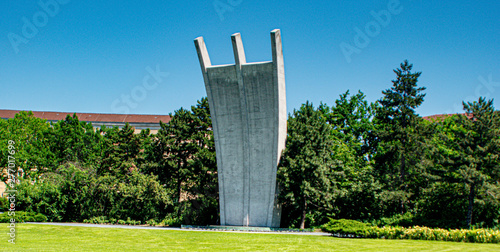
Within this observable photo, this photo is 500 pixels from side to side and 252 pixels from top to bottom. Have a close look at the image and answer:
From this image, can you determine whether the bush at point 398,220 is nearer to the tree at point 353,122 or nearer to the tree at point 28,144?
the tree at point 353,122

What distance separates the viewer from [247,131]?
24.4 meters

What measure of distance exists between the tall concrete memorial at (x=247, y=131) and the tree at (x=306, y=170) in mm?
755

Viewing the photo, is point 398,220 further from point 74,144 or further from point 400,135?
point 74,144

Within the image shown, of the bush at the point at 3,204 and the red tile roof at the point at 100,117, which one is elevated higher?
the red tile roof at the point at 100,117

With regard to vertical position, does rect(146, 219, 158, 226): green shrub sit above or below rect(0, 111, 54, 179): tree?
below

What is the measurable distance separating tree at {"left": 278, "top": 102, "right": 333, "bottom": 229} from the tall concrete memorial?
75 centimetres

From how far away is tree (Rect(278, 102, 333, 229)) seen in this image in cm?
2450

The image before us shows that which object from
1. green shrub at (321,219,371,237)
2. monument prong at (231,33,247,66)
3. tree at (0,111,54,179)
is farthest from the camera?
tree at (0,111,54,179)

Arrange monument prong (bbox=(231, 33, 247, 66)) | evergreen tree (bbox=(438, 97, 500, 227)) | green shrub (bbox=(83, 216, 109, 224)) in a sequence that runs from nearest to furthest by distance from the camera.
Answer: evergreen tree (bbox=(438, 97, 500, 227)) → monument prong (bbox=(231, 33, 247, 66)) → green shrub (bbox=(83, 216, 109, 224))

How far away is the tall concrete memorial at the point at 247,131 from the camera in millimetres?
23281

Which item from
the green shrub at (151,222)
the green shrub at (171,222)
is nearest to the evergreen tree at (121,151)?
the green shrub at (151,222)

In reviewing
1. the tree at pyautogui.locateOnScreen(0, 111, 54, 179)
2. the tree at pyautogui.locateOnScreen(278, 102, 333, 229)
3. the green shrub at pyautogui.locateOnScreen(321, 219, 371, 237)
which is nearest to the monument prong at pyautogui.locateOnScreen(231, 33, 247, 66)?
the tree at pyautogui.locateOnScreen(278, 102, 333, 229)

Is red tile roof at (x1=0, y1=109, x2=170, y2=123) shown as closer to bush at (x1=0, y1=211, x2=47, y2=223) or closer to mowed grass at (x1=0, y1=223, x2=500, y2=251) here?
bush at (x1=0, y1=211, x2=47, y2=223)

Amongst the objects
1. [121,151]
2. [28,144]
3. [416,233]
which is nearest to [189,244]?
[416,233]
